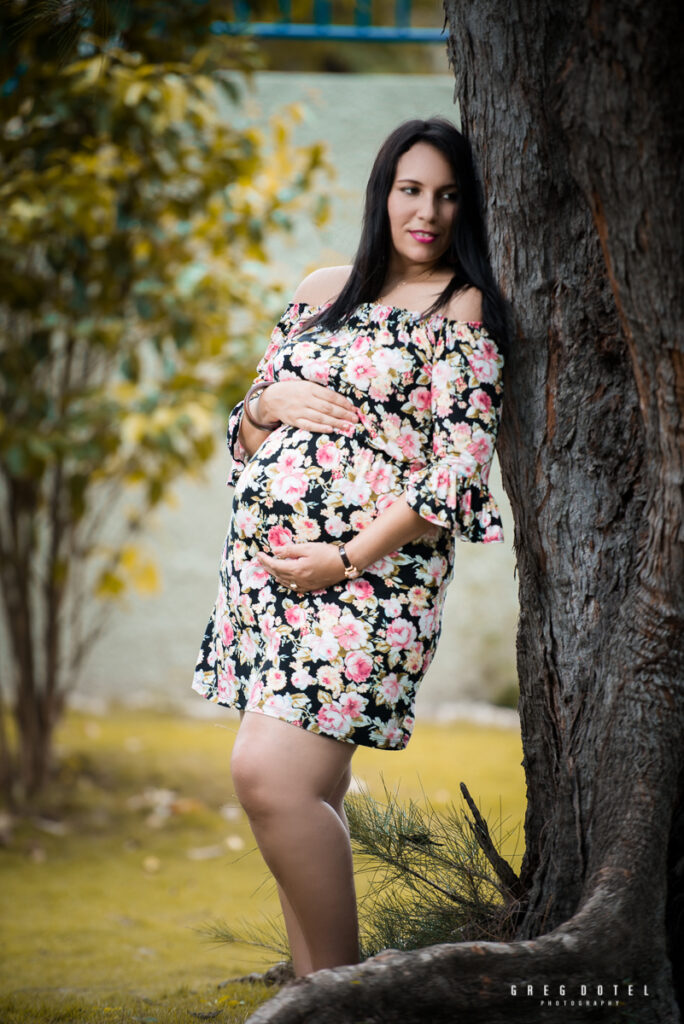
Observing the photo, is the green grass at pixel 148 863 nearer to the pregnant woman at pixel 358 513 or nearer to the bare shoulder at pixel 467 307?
the pregnant woman at pixel 358 513

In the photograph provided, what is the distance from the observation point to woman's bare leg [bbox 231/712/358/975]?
183 cm

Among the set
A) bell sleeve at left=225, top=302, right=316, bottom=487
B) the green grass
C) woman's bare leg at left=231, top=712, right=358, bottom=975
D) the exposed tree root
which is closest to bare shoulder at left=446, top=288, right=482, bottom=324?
bell sleeve at left=225, top=302, right=316, bottom=487

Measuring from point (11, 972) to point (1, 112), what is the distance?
2.62 meters

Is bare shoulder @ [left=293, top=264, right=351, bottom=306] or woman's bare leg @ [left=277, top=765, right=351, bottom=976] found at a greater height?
bare shoulder @ [left=293, top=264, right=351, bottom=306]

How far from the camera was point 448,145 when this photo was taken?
76.8 inches

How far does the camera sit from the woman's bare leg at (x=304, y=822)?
A: 72.1 inches

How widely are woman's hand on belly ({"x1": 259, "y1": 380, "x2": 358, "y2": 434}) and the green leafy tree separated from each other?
5.07 feet

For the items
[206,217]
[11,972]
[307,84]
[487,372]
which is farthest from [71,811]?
[307,84]

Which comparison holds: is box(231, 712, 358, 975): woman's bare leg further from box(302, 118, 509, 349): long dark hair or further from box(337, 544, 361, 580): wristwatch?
box(302, 118, 509, 349): long dark hair

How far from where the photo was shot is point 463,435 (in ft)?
5.94

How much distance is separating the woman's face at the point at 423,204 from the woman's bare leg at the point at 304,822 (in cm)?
91

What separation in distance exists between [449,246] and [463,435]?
0.42 metres

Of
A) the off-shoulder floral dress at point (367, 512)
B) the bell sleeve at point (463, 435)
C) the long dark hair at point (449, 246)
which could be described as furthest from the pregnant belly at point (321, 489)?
the long dark hair at point (449, 246)

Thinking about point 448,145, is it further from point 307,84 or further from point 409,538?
point 307,84
